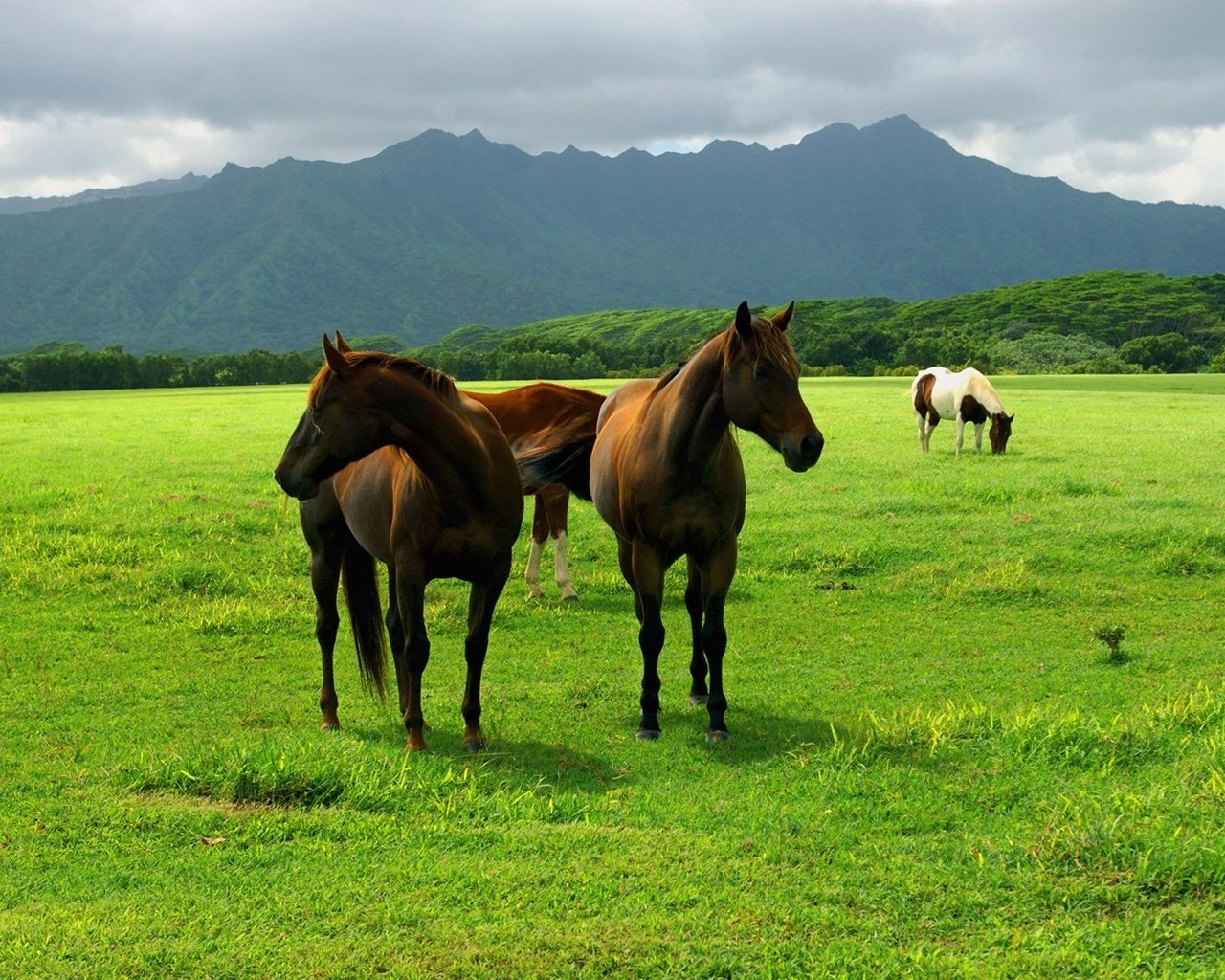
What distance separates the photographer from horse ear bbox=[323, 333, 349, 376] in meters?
5.67

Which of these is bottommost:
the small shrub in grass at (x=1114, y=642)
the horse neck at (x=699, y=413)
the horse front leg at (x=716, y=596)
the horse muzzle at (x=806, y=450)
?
the small shrub in grass at (x=1114, y=642)

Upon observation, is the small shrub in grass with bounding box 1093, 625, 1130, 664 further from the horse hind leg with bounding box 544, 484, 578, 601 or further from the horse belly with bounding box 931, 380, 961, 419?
the horse belly with bounding box 931, 380, 961, 419

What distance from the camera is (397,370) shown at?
6.09 m

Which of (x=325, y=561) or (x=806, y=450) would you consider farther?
(x=325, y=561)

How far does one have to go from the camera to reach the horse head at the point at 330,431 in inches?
232

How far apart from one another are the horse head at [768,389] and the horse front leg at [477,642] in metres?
1.68

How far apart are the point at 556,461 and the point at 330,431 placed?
3.81 meters

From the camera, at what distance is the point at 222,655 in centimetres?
895

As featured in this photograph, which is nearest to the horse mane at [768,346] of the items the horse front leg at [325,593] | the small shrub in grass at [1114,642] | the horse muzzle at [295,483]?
the horse muzzle at [295,483]

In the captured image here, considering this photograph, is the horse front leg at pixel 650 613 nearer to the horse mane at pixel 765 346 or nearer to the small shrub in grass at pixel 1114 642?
the horse mane at pixel 765 346

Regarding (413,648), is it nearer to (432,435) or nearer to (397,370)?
(432,435)

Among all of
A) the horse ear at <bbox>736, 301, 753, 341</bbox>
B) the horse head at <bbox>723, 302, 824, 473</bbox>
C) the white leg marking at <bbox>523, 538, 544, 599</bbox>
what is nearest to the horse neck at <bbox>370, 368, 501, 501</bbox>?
the horse head at <bbox>723, 302, 824, 473</bbox>

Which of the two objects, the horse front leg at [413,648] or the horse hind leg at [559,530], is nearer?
the horse front leg at [413,648]

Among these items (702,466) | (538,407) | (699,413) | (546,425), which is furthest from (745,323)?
(538,407)
